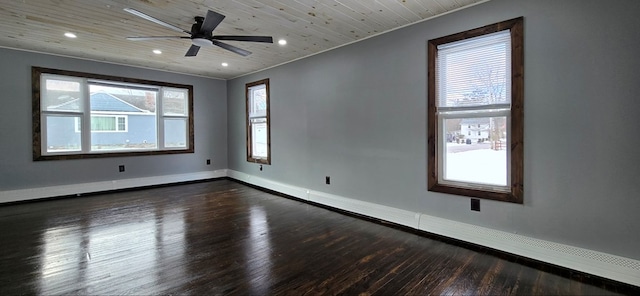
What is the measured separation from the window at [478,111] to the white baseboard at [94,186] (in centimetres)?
537

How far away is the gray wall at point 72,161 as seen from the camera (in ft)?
15.1

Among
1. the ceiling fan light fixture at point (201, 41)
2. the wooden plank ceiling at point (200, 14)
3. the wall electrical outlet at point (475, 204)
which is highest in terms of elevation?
the wooden plank ceiling at point (200, 14)

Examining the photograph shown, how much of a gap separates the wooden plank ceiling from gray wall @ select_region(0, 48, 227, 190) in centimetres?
40

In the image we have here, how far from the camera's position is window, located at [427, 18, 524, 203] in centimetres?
269

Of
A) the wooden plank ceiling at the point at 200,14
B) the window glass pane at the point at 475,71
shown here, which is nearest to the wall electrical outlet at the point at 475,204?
the window glass pane at the point at 475,71

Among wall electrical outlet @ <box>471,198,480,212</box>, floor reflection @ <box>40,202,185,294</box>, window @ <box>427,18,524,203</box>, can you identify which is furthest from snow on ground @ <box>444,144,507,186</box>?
floor reflection @ <box>40,202,185,294</box>

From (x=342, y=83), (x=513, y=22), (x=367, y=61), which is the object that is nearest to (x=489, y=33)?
(x=513, y=22)

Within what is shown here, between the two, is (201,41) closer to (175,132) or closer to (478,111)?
(478,111)

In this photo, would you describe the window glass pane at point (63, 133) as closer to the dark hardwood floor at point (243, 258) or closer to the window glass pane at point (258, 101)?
the dark hardwood floor at point (243, 258)

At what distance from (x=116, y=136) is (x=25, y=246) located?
3.16 m

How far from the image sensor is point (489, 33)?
2.82 m

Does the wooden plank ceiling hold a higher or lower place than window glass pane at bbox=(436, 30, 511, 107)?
higher

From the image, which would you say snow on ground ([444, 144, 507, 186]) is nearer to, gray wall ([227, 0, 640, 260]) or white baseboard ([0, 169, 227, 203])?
gray wall ([227, 0, 640, 260])

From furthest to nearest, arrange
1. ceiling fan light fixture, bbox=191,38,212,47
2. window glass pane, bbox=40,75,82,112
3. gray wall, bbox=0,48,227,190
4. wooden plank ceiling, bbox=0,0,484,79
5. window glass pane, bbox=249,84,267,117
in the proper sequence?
1. window glass pane, bbox=249,84,267,117
2. window glass pane, bbox=40,75,82,112
3. gray wall, bbox=0,48,227,190
4. ceiling fan light fixture, bbox=191,38,212,47
5. wooden plank ceiling, bbox=0,0,484,79
